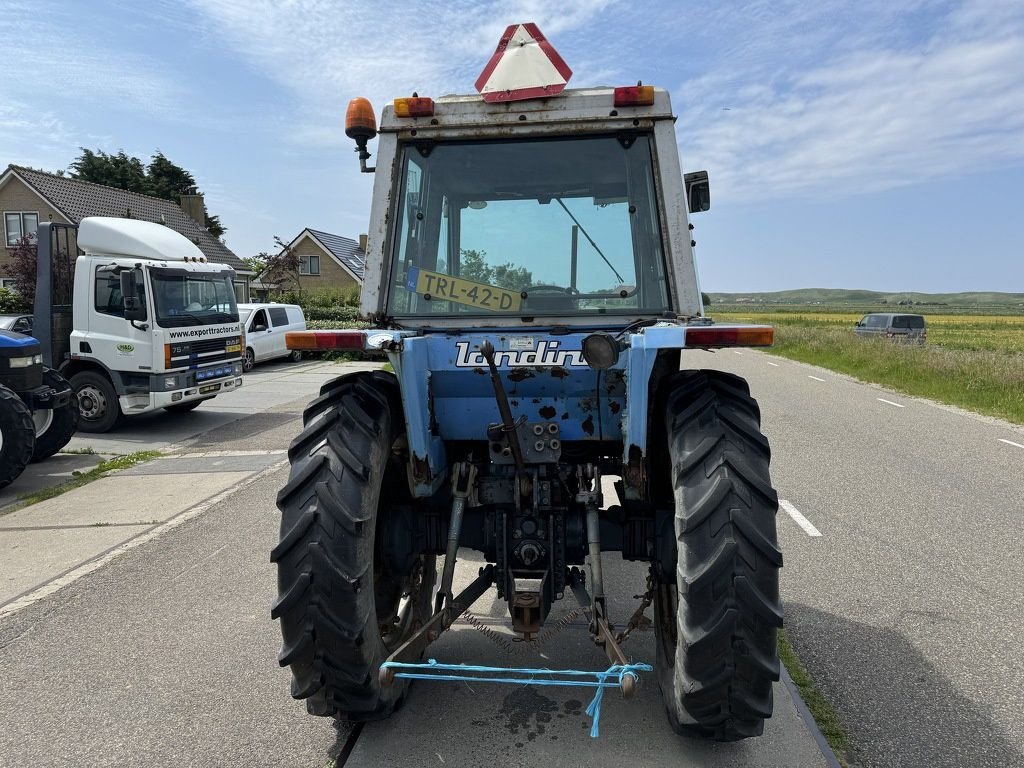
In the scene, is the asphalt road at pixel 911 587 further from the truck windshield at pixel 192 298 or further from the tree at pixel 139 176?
the tree at pixel 139 176

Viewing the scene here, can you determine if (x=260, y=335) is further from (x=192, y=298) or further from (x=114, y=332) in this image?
(x=114, y=332)

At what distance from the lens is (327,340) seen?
9.71 ft

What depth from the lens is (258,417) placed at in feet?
40.9

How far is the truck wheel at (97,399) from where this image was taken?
426 inches

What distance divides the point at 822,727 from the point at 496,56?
3.26 m

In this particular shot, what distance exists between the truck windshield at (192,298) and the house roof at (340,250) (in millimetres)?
29540

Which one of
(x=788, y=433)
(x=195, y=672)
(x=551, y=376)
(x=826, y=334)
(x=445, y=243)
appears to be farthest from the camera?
(x=826, y=334)

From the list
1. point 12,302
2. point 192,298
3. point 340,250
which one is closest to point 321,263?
point 340,250

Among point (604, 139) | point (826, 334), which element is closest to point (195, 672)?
point (604, 139)

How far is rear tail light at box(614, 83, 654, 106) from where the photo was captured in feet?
10.2

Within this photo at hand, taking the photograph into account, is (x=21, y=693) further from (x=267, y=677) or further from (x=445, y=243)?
(x=445, y=243)

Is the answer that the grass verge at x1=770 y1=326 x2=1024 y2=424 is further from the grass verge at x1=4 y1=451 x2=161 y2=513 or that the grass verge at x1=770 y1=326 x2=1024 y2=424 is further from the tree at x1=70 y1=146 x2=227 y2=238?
the tree at x1=70 y1=146 x2=227 y2=238

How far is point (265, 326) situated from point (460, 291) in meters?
19.3

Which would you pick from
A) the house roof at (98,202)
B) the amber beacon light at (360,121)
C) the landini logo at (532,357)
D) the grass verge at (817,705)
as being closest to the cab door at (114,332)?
the amber beacon light at (360,121)
